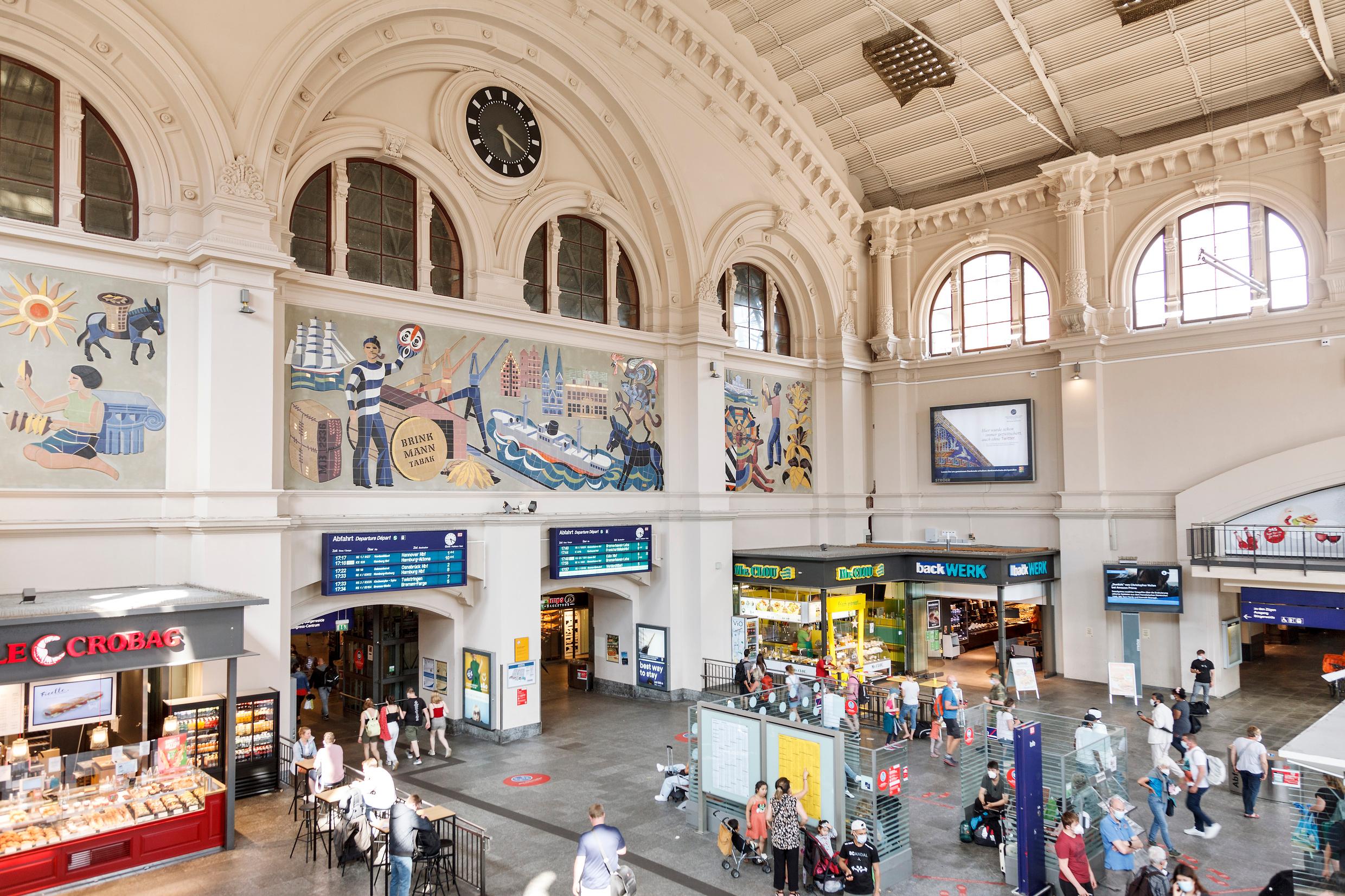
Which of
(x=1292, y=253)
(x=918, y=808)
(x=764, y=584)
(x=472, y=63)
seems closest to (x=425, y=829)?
(x=918, y=808)

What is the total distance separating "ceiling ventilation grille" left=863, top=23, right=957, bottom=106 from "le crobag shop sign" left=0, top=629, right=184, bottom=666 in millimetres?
19648

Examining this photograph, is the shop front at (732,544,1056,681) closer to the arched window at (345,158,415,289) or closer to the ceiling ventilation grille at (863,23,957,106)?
the arched window at (345,158,415,289)

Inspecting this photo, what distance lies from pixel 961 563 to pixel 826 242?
10.0 m

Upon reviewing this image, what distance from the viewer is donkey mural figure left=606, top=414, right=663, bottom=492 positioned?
2048 centimetres

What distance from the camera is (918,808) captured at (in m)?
13.0

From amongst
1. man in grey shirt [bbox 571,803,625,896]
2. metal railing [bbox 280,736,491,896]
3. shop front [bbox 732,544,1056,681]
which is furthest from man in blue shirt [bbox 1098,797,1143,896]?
shop front [bbox 732,544,1056,681]

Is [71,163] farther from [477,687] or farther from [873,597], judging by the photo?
[873,597]

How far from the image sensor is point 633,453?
Answer: 68.4 feet

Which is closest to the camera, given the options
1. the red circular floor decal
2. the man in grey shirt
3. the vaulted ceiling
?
the man in grey shirt

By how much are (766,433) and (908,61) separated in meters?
10.1

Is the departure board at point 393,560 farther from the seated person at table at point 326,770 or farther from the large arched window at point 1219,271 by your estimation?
the large arched window at point 1219,271

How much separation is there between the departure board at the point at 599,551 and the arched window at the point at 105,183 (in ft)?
31.5

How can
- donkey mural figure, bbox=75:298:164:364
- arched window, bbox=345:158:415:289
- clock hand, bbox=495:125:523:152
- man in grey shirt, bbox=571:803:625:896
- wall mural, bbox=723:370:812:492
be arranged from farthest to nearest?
wall mural, bbox=723:370:812:492, clock hand, bbox=495:125:523:152, arched window, bbox=345:158:415:289, donkey mural figure, bbox=75:298:164:364, man in grey shirt, bbox=571:803:625:896

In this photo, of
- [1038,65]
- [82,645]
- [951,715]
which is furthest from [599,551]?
[1038,65]
